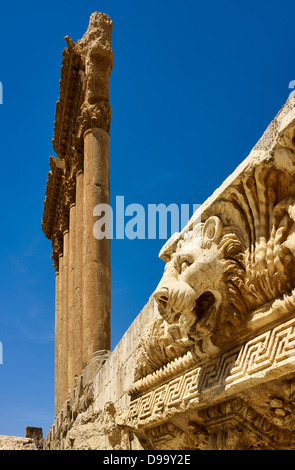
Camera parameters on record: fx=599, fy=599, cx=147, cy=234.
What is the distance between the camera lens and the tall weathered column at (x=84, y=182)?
13914 mm

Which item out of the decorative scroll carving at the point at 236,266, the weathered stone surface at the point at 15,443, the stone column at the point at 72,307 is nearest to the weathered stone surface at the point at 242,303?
the decorative scroll carving at the point at 236,266

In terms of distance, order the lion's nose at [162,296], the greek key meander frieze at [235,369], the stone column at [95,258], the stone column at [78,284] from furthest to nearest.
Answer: the stone column at [78,284] < the stone column at [95,258] < the lion's nose at [162,296] < the greek key meander frieze at [235,369]

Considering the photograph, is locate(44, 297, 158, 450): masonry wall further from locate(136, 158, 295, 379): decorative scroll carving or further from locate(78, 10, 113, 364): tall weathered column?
locate(78, 10, 113, 364): tall weathered column

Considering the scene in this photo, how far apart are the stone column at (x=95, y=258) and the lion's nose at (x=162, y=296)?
953 cm

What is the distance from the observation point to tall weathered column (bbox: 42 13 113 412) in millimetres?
13914

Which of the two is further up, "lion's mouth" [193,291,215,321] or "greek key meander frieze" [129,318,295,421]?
"lion's mouth" [193,291,215,321]

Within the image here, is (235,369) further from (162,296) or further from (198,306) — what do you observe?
(162,296)

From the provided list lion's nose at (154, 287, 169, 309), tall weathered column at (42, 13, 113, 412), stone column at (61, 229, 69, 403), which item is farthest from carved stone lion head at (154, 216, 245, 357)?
stone column at (61, 229, 69, 403)

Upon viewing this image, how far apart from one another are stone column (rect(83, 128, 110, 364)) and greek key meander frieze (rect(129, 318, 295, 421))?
8.43m

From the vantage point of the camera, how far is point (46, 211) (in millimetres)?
24719

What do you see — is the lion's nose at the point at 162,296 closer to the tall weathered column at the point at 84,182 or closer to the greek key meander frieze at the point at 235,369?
the greek key meander frieze at the point at 235,369

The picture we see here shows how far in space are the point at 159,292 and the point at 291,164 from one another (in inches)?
50.3
